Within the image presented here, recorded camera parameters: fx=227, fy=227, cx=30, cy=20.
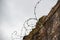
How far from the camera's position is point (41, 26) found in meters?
10.3

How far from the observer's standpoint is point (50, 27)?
9.31 m

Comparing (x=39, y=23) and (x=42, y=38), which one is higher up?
(x=39, y=23)

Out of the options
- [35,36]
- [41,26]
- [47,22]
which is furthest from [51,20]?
[35,36]

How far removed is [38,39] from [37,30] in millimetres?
522

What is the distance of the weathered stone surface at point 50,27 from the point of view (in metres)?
8.68

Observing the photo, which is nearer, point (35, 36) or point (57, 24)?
point (57, 24)

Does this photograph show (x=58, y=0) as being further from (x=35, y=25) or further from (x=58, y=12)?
(x=35, y=25)

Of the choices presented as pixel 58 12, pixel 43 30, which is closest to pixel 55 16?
pixel 58 12

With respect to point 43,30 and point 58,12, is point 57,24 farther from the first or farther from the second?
point 43,30

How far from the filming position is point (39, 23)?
10.8 metres

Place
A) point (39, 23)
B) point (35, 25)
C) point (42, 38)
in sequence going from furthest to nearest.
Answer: point (35, 25), point (39, 23), point (42, 38)

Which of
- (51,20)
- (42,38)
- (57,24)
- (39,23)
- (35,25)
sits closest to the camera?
(57,24)

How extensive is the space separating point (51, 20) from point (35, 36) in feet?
6.97

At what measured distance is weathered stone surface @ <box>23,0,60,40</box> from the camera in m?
8.68
